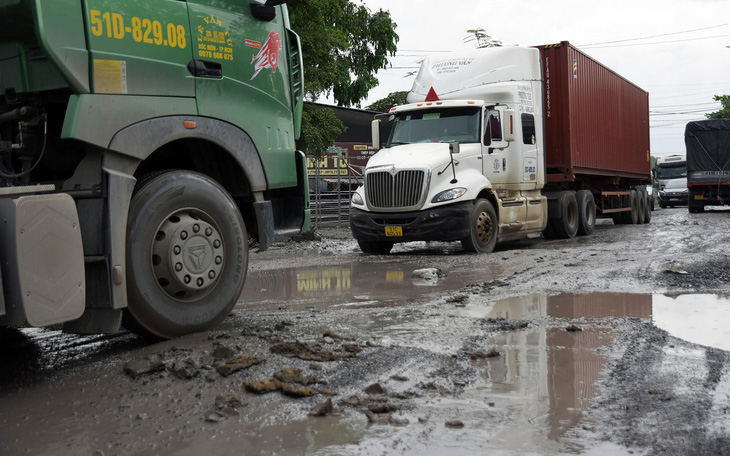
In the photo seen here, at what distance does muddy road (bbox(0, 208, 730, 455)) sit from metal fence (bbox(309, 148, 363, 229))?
15.6m

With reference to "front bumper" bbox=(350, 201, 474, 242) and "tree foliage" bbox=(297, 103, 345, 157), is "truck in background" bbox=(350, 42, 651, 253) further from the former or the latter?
"tree foliage" bbox=(297, 103, 345, 157)

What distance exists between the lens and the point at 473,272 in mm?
10125

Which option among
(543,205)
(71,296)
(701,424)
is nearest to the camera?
(701,424)

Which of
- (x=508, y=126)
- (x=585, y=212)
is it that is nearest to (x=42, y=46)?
(x=508, y=126)

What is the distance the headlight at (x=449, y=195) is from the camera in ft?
41.5

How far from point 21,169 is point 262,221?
1.82 m

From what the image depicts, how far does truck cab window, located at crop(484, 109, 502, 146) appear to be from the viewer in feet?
44.8

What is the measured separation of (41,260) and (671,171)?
3997 centimetres

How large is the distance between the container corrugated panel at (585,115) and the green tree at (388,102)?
16.5m

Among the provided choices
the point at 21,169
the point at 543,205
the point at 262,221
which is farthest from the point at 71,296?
A: the point at 543,205

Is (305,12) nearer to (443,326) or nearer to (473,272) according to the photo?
(473,272)

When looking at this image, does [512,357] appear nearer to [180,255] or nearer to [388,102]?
[180,255]

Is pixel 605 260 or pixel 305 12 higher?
pixel 305 12

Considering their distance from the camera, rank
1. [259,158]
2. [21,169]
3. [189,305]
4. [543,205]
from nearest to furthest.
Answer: [21,169] < [189,305] < [259,158] < [543,205]
